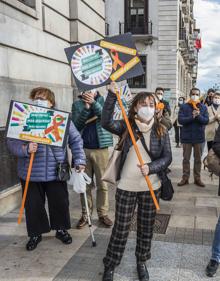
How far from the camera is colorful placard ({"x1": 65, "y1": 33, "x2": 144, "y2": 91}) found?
378 cm

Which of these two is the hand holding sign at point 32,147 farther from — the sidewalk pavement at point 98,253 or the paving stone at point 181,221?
the paving stone at point 181,221

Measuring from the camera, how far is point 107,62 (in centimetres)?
382

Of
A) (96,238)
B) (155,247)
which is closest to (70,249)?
(96,238)

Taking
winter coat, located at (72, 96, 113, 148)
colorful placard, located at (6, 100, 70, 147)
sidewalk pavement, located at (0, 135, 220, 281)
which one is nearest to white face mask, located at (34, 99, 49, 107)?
colorful placard, located at (6, 100, 70, 147)

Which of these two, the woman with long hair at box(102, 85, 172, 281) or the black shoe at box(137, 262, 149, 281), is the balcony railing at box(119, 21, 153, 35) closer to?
the woman with long hair at box(102, 85, 172, 281)

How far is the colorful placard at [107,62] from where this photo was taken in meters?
3.78

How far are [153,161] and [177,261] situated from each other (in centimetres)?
127

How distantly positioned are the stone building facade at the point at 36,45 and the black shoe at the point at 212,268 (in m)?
3.28

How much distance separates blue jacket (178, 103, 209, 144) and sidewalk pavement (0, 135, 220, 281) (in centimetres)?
184

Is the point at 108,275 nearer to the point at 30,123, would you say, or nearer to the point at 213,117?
the point at 30,123

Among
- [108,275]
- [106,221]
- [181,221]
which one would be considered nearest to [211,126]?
[181,221]

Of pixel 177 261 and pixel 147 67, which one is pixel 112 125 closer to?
pixel 177 261

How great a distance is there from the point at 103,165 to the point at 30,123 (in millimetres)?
1370

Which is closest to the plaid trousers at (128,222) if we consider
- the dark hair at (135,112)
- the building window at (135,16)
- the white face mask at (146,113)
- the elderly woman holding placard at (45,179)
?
the dark hair at (135,112)
